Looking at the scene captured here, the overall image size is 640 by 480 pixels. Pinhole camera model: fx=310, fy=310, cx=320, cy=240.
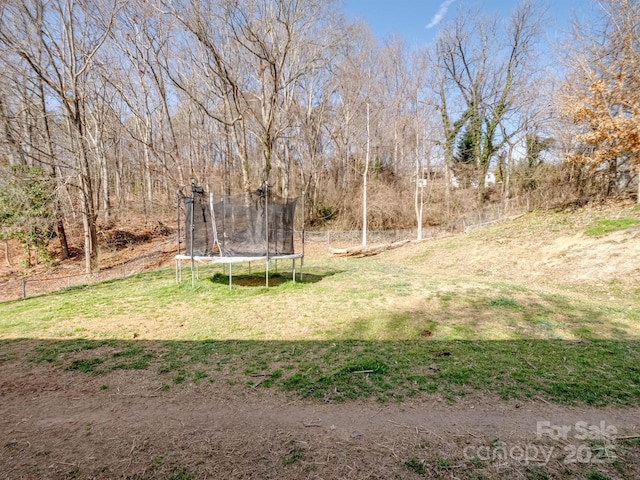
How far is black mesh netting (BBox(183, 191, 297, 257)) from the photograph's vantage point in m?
7.88

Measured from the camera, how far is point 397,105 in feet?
67.9

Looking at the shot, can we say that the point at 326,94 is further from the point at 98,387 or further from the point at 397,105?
the point at 98,387

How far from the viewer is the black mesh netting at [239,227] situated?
25.8 ft

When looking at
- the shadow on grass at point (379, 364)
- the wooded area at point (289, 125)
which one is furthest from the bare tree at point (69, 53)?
the shadow on grass at point (379, 364)

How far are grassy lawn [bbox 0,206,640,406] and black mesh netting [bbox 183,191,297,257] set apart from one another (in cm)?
98

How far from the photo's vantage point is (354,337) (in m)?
4.48

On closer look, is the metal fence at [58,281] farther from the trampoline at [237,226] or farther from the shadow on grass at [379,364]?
the shadow on grass at [379,364]

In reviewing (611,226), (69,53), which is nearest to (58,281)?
(69,53)

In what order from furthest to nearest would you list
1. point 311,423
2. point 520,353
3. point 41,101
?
point 41,101, point 520,353, point 311,423

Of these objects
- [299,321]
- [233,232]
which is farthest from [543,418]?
[233,232]

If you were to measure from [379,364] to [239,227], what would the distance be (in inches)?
218

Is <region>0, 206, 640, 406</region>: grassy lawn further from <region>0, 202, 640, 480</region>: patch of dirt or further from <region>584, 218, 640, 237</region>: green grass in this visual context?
<region>584, 218, 640, 237</region>: green grass

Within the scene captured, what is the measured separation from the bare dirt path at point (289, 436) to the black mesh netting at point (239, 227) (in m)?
5.03

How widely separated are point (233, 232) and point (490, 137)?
Answer: 72.1 ft
